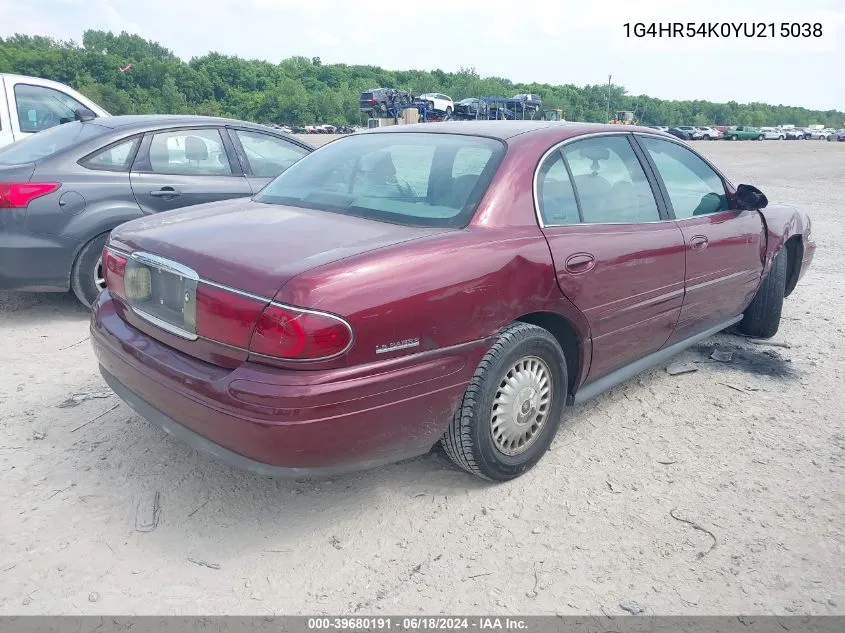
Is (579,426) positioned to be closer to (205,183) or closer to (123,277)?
(123,277)

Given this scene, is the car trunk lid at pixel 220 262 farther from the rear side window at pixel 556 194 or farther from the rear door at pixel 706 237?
the rear door at pixel 706 237

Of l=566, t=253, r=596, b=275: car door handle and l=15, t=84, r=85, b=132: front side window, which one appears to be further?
l=15, t=84, r=85, b=132: front side window

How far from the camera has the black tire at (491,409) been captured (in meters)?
2.73

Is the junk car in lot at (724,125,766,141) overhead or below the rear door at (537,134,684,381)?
overhead

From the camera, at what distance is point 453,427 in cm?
277

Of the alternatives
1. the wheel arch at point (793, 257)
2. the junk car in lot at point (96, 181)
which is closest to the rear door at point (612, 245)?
the wheel arch at point (793, 257)

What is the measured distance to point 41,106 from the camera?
7777mm

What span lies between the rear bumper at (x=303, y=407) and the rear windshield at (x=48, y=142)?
321cm

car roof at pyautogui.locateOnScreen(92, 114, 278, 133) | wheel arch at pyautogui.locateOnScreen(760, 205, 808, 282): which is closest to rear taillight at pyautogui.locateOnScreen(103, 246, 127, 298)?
car roof at pyautogui.locateOnScreen(92, 114, 278, 133)

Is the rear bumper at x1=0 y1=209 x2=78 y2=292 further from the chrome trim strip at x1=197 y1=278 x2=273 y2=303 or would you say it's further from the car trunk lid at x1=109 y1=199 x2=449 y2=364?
the chrome trim strip at x1=197 y1=278 x2=273 y2=303

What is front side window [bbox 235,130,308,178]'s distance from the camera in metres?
5.91

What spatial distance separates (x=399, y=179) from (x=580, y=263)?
0.94 meters

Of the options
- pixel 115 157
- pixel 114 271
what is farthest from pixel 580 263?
pixel 115 157

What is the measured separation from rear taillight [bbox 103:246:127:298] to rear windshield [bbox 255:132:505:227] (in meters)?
0.77
